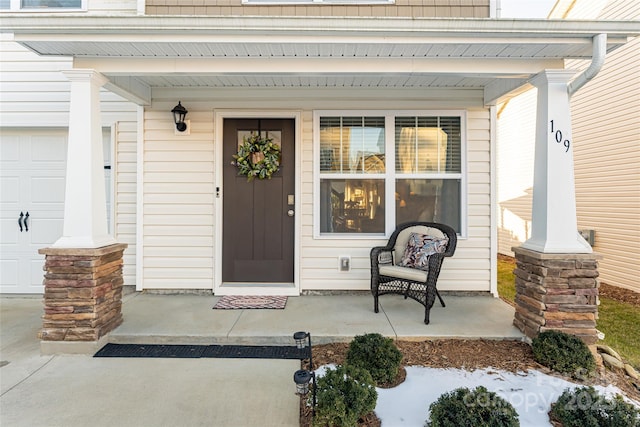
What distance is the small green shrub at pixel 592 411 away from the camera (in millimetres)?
1791

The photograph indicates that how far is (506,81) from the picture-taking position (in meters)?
3.58

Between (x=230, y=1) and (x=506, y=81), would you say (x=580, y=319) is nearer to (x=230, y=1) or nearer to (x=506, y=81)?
(x=506, y=81)

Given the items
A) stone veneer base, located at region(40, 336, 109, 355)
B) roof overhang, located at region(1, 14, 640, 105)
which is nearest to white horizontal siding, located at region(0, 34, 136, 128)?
roof overhang, located at region(1, 14, 640, 105)

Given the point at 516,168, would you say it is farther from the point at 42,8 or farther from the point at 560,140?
the point at 42,8

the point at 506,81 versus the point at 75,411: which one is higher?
the point at 506,81

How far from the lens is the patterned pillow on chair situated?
3627mm

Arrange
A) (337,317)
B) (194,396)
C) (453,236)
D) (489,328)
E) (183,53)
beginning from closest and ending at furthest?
(194,396)
(183,53)
(489,328)
(337,317)
(453,236)

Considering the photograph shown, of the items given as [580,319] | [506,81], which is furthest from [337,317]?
[506,81]

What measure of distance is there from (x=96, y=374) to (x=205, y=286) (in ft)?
5.55

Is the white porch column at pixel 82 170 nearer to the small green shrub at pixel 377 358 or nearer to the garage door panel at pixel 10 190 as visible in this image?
the garage door panel at pixel 10 190

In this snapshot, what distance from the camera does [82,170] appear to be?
9.66ft

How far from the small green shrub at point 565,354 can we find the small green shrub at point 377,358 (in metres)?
1.12

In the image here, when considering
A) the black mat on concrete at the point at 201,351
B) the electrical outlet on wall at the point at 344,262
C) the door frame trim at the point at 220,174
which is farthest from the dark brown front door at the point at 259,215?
the black mat on concrete at the point at 201,351

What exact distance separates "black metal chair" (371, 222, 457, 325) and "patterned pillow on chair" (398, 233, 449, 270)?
4 centimetres
